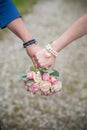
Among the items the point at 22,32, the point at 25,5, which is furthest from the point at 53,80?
the point at 25,5

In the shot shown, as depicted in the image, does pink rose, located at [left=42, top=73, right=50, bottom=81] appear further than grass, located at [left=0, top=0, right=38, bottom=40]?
No

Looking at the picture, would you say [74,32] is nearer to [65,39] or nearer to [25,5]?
[65,39]

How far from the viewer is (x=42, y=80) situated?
300 cm

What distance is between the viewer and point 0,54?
6.73m

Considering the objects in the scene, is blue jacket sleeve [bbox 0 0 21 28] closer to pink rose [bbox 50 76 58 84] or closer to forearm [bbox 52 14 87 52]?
forearm [bbox 52 14 87 52]

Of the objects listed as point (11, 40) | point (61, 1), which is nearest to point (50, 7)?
point (61, 1)

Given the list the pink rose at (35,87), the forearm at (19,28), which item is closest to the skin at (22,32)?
the forearm at (19,28)

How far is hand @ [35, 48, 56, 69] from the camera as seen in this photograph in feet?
9.77

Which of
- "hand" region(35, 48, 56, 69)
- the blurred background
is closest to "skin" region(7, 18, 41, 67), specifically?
"hand" region(35, 48, 56, 69)

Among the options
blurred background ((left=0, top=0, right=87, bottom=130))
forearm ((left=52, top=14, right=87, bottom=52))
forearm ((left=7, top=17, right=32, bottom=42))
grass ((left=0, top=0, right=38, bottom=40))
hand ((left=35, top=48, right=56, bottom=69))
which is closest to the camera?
forearm ((left=52, top=14, right=87, bottom=52))

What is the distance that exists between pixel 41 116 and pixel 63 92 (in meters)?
0.75

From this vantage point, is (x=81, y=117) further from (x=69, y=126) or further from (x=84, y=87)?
(x=84, y=87)

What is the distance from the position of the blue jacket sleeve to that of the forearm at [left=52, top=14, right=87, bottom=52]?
1.59 feet

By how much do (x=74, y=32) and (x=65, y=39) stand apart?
4.2 inches
